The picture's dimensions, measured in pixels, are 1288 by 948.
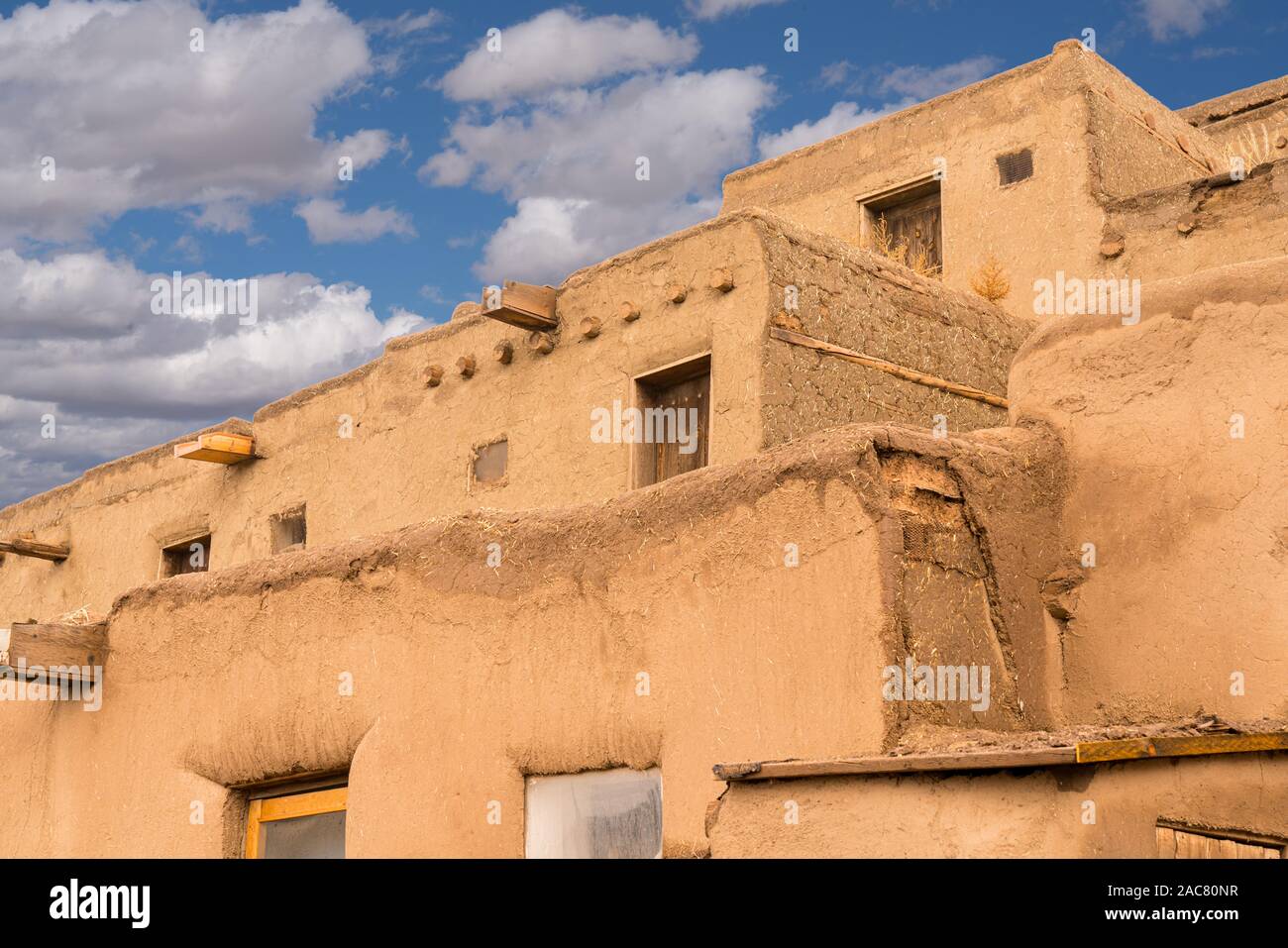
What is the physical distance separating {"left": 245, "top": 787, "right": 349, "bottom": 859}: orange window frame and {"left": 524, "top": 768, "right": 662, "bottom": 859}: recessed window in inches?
56.7

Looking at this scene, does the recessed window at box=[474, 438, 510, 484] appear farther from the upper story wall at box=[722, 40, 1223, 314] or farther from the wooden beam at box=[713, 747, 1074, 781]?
the wooden beam at box=[713, 747, 1074, 781]

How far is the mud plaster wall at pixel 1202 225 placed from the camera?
1159 cm

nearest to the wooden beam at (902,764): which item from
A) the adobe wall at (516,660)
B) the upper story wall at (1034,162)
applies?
the adobe wall at (516,660)

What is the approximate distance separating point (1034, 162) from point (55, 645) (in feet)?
27.9

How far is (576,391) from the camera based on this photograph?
39.8 ft

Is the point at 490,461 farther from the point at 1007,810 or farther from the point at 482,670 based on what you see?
the point at 1007,810

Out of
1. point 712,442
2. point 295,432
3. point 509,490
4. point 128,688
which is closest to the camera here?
point 128,688

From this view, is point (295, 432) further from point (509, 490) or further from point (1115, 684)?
point (1115, 684)

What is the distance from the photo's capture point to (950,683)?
6656 mm

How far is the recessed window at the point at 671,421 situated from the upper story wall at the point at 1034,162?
319 cm

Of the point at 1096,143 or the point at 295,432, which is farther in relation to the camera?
the point at 295,432

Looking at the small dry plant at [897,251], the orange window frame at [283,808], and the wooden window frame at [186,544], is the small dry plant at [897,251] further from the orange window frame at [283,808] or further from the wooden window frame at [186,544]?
the orange window frame at [283,808]
